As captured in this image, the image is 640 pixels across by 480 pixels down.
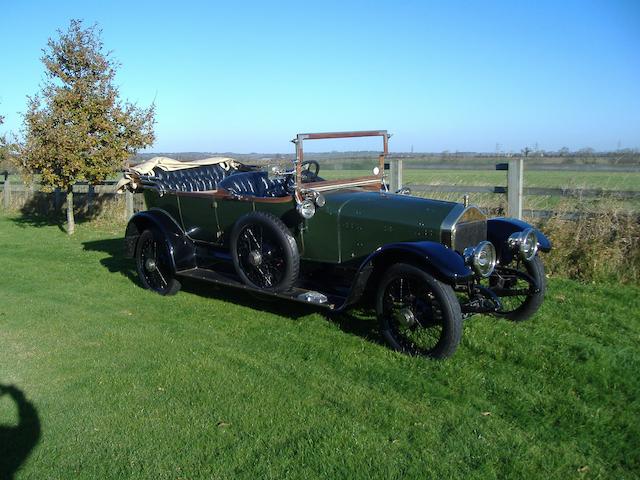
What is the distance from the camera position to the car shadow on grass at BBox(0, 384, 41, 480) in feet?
11.4

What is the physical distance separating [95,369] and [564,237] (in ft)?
19.2

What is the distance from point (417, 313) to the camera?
4848 millimetres

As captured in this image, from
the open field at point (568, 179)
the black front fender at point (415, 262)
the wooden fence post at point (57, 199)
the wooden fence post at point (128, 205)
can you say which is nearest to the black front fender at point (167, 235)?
the open field at point (568, 179)

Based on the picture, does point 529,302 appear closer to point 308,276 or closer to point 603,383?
point 603,383

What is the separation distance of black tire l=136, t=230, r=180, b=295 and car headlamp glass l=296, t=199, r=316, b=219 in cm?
216

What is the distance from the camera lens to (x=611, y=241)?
24.5 feet

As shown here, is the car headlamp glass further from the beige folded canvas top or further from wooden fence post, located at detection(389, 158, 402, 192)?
wooden fence post, located at detection(389, 158, 402, 192)

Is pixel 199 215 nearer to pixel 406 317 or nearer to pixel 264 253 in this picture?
pixel 264 253

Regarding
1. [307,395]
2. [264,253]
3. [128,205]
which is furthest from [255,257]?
[128,205]

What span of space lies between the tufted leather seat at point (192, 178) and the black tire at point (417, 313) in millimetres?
3566

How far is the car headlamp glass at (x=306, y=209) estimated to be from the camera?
5594 millimetres

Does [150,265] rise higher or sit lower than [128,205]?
lower

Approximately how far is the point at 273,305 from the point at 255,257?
3.32 feet

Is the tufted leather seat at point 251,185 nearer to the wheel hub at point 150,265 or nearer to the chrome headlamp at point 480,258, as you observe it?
the wheel hub at point 150,265
